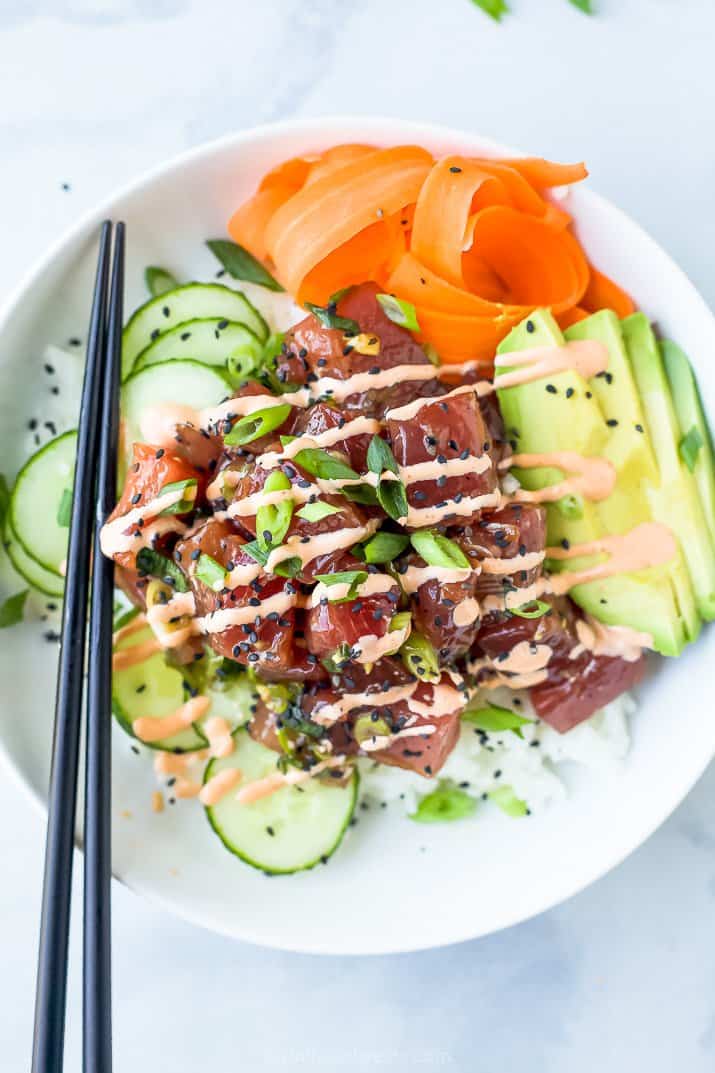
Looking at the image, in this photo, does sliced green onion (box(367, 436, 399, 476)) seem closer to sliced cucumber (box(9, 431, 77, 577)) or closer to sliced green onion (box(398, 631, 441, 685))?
sliced green onion (box(398, 631, 441, 685))

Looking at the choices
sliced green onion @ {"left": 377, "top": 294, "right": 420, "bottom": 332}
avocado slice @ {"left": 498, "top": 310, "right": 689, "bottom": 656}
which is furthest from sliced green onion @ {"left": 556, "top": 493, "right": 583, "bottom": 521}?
sliced green onion @ {"left": 377, "top": 294, "right": 420, "bottom": 332}

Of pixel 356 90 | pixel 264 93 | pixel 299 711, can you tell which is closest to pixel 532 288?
pixel 356 90

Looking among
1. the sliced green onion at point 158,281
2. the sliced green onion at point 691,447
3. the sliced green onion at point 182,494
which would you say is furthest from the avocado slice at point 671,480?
the sliced green onion at point 158,281

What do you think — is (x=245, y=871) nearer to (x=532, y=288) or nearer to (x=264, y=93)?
(x=532, y=288)

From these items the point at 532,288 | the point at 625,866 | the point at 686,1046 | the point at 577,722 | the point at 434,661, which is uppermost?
the point at 532,288

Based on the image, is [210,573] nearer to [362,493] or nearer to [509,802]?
[362,493]

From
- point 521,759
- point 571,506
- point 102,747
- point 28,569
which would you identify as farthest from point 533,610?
point 28,569
